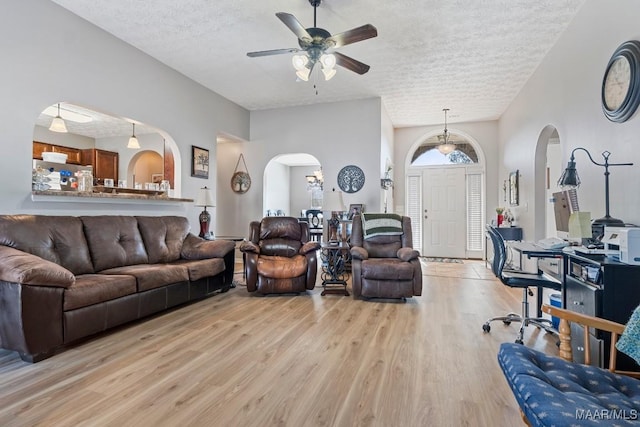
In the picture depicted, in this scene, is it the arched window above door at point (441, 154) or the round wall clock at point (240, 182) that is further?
the arched window above door at point (441, 154)

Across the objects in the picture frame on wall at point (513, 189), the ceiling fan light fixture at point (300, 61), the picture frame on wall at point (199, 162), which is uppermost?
the ceiling fan light fixture at point (300, 61)

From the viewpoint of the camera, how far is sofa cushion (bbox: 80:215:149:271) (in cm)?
333

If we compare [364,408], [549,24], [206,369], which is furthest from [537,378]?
[549,24]

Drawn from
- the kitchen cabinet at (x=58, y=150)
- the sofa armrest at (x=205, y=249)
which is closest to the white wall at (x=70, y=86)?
the sofa armrest at (x=205, y=249)

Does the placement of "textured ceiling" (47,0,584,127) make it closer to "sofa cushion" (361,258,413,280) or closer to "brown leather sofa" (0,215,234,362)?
"brown leather sofa" (0,215,234,362)

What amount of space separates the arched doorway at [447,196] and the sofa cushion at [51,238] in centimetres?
648

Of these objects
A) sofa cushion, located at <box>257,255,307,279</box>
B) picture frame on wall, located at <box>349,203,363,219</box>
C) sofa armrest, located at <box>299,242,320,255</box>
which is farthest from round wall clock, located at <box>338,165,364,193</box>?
sofa cushion, located at <box>257,255,307,279</box>

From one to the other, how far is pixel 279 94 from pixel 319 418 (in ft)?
17.0

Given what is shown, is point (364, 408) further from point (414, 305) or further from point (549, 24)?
point (549, 24)

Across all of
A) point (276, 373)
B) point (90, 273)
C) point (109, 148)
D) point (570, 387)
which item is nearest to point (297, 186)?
point (109, 148)

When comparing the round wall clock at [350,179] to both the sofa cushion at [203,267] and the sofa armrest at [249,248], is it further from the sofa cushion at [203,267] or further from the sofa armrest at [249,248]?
the sofa cushion at [203,267]

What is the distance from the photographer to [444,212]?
769 cm

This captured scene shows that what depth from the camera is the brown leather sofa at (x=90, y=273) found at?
7.55ft

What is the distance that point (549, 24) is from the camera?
11.5 feet
